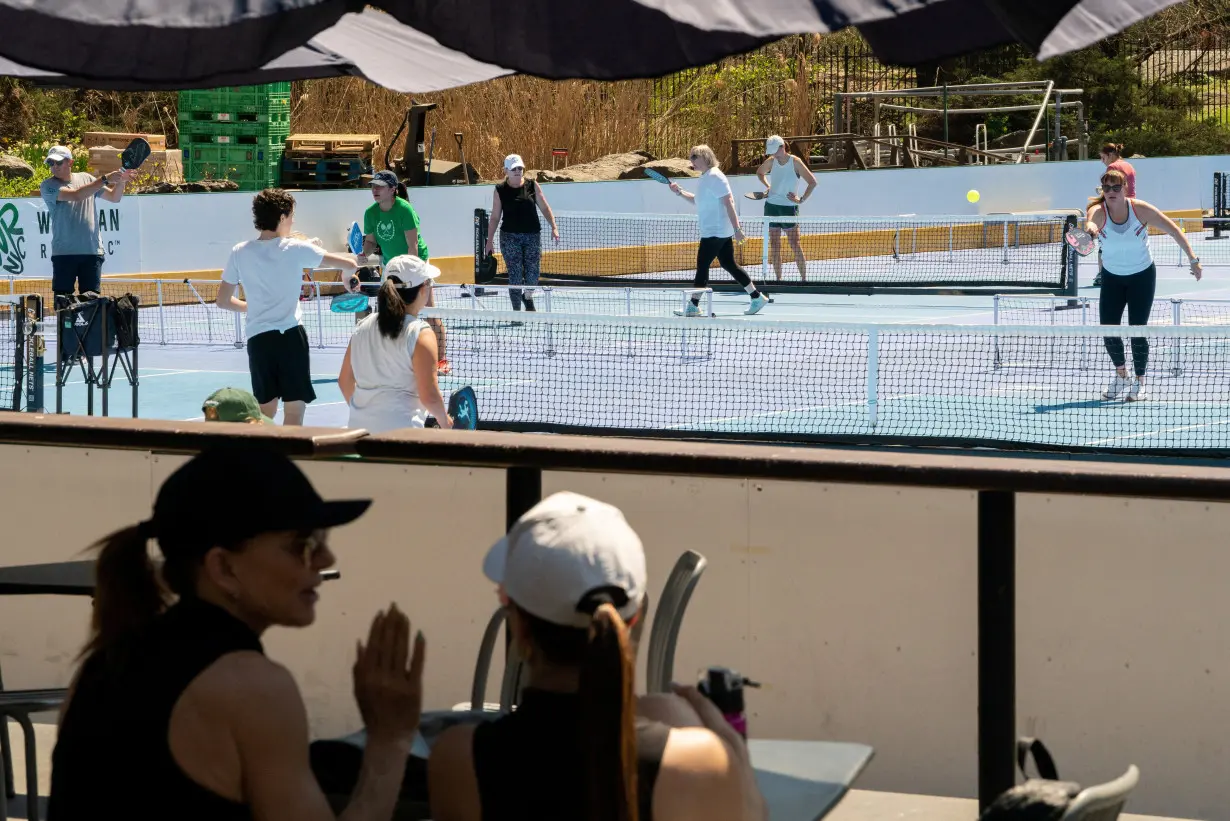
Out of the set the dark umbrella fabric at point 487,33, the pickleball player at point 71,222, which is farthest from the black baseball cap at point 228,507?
the pickleball player at point 71,222

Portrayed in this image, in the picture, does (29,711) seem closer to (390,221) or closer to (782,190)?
(390,221)

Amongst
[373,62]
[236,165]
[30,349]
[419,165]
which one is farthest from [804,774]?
[236,165]

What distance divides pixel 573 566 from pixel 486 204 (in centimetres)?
Answer: 2235

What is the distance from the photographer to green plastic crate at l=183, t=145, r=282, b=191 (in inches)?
1104

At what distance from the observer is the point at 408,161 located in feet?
88.2

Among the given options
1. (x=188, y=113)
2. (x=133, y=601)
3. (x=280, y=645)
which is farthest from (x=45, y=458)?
(x=188, y=113)

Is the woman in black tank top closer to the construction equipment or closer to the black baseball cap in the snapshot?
the construction equipment

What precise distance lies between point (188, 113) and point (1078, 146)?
59.3 feet

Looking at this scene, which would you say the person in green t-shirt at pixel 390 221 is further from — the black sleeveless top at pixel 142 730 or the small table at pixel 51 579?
the black sleeveless top at pixel 142 730

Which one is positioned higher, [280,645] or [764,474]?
[764,474]

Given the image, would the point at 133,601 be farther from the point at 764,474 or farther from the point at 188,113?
the point at 188,113

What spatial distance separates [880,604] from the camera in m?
5.26

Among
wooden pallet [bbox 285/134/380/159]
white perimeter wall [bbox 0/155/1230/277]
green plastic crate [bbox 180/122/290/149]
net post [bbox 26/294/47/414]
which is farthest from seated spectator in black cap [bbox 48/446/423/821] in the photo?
green plastic crate [bbox 180/122/290/149]

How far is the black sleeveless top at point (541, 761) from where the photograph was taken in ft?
8.99
